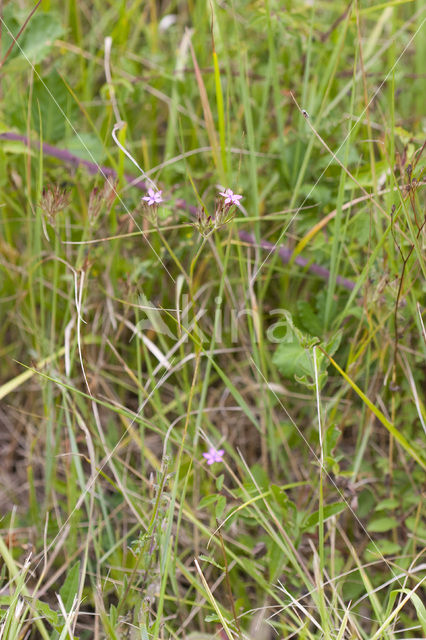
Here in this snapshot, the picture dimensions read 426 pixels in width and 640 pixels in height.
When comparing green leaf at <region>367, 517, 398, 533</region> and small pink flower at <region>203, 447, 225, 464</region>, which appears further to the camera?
green leaf at <region>367, 517, 398, 533</region>

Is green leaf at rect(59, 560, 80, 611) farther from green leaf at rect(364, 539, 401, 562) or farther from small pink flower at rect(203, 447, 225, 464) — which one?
green leaf at rect(364, 539, 401, 562)

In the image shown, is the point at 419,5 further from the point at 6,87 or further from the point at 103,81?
the point at 6,87

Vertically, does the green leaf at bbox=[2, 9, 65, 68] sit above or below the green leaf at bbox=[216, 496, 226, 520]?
above

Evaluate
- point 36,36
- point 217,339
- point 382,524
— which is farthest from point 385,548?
point 36,36

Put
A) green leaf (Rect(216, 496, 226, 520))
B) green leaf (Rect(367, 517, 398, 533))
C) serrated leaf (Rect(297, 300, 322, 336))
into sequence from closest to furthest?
green leaf (Rect(216, 496, 226, 520))
green leaf (Rect(367, 517, 398, 533))
serrated leaf (Rect(297, 300, 322, 336))

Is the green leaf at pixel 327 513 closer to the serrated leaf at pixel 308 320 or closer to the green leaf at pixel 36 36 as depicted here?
the serrated leaf at pixel 308 320

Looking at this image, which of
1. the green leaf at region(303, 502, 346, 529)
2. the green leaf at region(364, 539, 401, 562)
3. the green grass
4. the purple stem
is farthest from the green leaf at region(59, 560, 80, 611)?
the purple stem

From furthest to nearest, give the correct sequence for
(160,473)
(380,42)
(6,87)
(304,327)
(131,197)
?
(380,42) < (6,87) < (131,197) < (304,327) < (160,473)

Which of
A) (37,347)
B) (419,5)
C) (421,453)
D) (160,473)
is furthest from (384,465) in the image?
(419,5)
